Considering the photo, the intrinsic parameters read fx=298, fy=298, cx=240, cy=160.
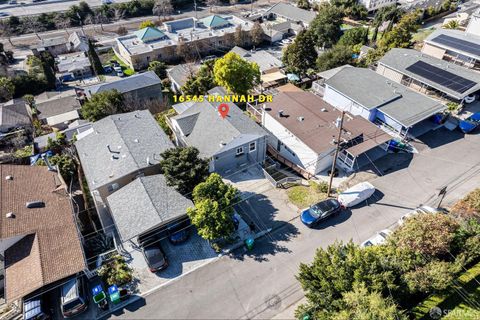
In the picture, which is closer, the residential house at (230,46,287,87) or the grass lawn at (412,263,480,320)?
the grass lawn at (412,263,480,320)

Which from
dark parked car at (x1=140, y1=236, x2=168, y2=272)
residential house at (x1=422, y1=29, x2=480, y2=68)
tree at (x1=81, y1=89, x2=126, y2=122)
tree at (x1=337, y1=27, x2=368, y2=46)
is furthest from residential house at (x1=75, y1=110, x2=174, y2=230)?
tree at (x1=337, y1=27, x2=368, y2=46)

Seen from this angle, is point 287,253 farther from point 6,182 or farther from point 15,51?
point 15,51

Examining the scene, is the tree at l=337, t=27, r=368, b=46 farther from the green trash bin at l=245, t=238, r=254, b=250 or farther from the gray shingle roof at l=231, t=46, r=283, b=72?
the green trash bin at l=245, t=238, r=254, b=250

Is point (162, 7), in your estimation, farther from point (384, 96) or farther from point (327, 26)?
point (384, 96)

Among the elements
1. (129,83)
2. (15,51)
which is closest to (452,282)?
(129,83)

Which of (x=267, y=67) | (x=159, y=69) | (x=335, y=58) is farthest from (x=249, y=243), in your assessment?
(x=159, y=69)

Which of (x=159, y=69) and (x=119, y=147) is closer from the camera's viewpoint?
(x=119, y=147)
